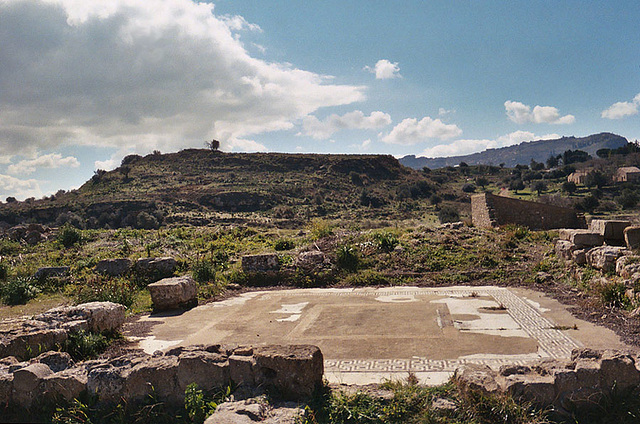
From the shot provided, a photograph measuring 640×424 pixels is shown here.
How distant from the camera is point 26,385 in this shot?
19.9 ft

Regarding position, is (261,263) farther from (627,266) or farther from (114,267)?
(627,266)

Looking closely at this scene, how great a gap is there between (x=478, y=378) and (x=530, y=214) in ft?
53.4

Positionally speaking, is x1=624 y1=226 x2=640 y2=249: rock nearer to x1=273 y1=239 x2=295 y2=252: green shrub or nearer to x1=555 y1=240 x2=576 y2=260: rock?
x1=555 y1=240 x2=576 y2=260: rock

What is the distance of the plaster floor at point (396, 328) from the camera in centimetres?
691

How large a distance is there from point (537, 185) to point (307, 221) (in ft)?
98.9

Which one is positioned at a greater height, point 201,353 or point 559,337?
point 201,353

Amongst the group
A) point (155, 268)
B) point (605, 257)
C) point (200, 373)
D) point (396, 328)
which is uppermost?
point (155, 268)

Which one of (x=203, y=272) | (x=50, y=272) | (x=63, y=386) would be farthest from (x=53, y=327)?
(x=50, y=272)

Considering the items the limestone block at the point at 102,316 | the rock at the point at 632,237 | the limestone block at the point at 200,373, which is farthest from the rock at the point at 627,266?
the limestone block at the point at 102,316

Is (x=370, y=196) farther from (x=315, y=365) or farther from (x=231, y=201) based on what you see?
(x=315, y=365)

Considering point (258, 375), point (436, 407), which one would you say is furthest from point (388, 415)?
point (258, 375)

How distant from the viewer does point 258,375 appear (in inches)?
229

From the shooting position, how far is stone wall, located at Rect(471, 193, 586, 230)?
19484 millimetres

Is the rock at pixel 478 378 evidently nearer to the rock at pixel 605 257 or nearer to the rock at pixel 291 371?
the rock at pixel 291 371
